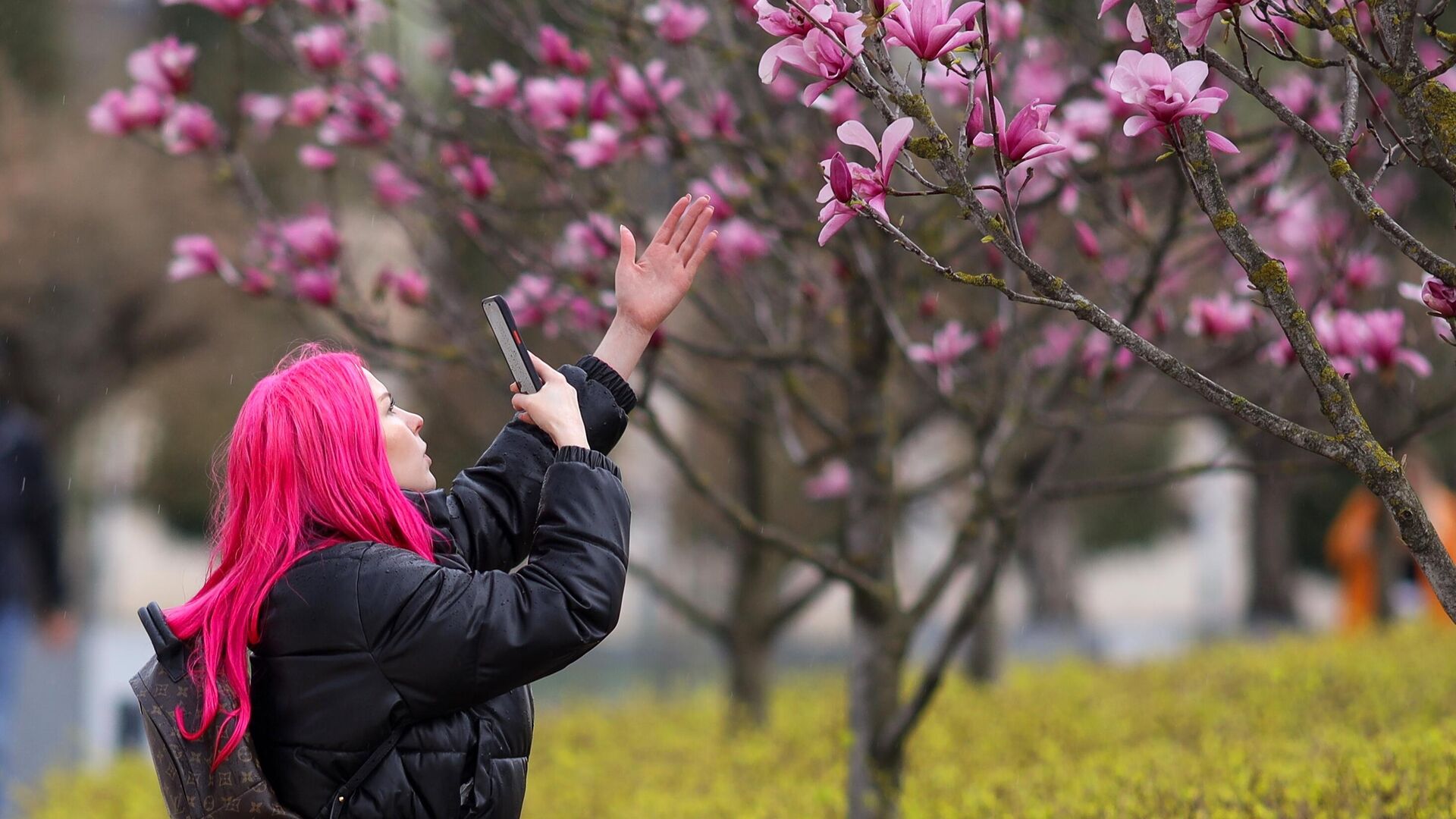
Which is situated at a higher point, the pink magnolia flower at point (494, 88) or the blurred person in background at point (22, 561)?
the pink magnolia flower at point (494, 88)

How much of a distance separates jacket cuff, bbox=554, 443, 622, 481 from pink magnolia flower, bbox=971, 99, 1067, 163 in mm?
791

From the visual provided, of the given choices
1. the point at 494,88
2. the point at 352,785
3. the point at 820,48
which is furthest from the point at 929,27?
the point at 494,88

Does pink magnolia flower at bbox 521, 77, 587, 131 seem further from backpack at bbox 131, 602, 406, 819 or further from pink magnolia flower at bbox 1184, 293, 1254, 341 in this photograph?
backpack at bbox 131, 602, 406, 819

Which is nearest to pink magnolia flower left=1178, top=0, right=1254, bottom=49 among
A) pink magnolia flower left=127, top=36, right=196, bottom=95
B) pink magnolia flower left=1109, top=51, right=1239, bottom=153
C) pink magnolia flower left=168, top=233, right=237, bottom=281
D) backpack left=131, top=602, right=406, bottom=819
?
pink magnolia flower left=1109, top=51, right=1239, bottom=153

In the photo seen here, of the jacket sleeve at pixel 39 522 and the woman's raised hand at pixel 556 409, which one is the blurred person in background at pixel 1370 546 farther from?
the woman's raised hand at pixel 556 409

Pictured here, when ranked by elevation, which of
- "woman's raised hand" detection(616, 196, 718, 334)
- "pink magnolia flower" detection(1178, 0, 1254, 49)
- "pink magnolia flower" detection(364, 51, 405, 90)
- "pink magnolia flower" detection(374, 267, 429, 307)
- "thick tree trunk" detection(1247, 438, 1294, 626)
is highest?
"pink magnolia flower" detection(1178, 0, 1254, 49)

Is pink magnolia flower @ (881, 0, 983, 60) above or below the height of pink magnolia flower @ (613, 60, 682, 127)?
above

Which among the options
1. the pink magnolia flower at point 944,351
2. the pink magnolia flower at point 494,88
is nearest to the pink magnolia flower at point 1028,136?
the pink magnolia flower at point 944,351

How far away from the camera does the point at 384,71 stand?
4.59 meters

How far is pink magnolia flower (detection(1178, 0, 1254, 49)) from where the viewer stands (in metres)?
2.14

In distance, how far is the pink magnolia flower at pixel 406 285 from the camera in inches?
184

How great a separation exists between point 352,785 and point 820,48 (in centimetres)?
131

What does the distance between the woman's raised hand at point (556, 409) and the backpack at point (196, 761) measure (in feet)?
1.76

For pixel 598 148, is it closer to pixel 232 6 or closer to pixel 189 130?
pixel 232 6
